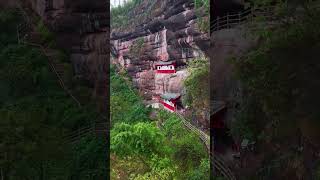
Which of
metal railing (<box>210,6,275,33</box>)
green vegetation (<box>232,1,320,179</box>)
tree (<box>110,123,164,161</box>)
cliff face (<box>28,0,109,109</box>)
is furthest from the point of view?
tree (<box>110,123,164,161</box>)

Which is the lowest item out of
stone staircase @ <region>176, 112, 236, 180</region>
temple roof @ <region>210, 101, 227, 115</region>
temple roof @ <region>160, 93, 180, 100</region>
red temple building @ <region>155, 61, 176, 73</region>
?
stone staircase @ <region>176, 112, 236, 180</region>

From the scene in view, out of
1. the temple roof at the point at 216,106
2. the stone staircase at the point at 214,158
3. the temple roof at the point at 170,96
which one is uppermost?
the temple roof at the point at 170,96

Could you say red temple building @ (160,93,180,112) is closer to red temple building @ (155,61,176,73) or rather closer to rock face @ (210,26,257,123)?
red temple building @ (155,61,176,73)

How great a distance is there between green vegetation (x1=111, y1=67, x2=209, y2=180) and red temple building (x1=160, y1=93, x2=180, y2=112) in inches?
3.8

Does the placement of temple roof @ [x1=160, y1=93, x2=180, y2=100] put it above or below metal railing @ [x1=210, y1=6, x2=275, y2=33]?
below

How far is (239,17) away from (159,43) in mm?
801

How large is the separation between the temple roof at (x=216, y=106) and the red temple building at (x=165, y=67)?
486mm

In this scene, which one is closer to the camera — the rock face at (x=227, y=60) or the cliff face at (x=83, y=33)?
the rock face at (x=227, y=60)

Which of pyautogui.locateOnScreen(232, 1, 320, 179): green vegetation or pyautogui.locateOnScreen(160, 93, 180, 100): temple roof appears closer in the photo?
pyautogui.locateOnScreen(232, 1, 320, 179): green vegetation

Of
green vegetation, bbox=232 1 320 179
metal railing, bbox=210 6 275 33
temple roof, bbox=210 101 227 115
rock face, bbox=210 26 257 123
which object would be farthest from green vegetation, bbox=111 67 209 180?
metal railing, bbox=210 6 275 33

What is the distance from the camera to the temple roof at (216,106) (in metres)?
4.26

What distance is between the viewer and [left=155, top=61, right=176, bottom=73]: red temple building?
14.3ft

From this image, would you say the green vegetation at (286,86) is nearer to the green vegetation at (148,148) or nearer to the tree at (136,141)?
the green vegetation at (148,148)

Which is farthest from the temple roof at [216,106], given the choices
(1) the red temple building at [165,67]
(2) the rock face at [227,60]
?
(1) the red temple building at [165,67]
